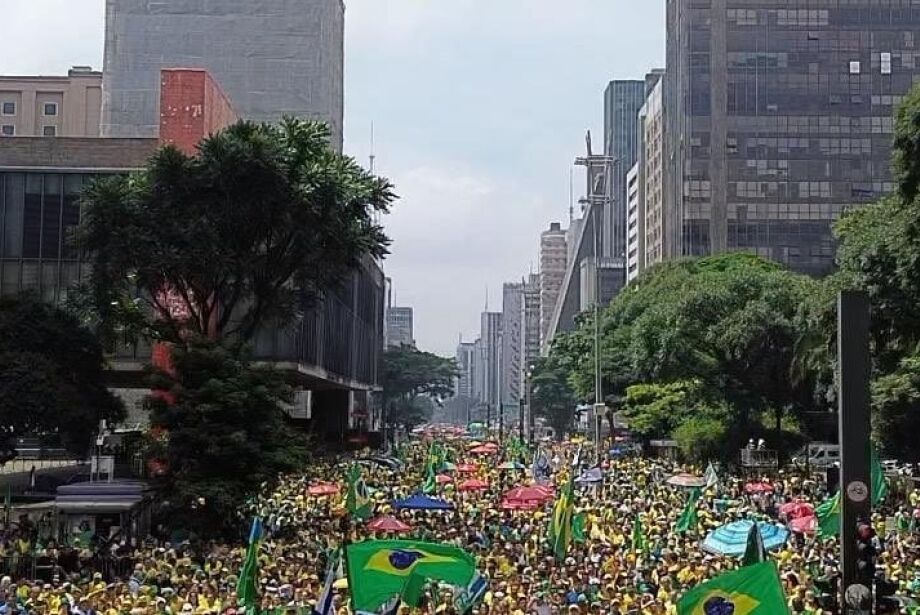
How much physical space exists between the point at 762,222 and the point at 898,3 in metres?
17.9

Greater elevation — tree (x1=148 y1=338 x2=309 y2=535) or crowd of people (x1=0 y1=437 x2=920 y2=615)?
tree (x1=148 y1=338 x2=309 y2=535)

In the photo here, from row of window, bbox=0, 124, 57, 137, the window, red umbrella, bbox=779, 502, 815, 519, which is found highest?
the window

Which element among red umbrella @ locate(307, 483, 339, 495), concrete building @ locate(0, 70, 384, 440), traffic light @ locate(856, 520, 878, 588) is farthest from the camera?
concrete building @ locate(0, 70, 384, 440)

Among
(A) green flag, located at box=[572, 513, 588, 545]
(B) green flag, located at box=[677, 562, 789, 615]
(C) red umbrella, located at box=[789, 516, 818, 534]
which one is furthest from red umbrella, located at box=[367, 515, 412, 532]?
(B) green flag, located at box=[677, 562, 789, 615]

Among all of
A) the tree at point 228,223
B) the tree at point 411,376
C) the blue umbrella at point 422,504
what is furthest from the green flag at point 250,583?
the tree at point 411,376

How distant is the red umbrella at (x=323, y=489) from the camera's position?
109 feet

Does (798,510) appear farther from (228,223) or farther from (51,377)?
(51,377)

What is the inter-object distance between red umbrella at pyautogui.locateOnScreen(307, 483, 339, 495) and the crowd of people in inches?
7.7

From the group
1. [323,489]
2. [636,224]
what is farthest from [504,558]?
[636,224]

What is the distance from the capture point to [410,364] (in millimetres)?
135375

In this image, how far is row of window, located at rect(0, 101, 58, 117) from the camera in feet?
334

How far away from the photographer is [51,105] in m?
103

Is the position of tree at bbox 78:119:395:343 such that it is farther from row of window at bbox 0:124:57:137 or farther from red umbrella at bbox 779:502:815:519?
row of window at bbox 0:124:57:137

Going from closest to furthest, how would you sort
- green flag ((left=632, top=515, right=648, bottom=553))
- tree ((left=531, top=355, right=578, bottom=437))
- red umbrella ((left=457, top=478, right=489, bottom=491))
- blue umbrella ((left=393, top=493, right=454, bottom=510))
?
green flag ((left=632, top=515, right=648, bottom=553)) → blue umbrella ((left=393, top=493, right=454, bottom=510)) → red umbrella ((left=457, top=478, right=489, bottom=491)) → tree ((left=531, top=355, right=578, bottom=437))
